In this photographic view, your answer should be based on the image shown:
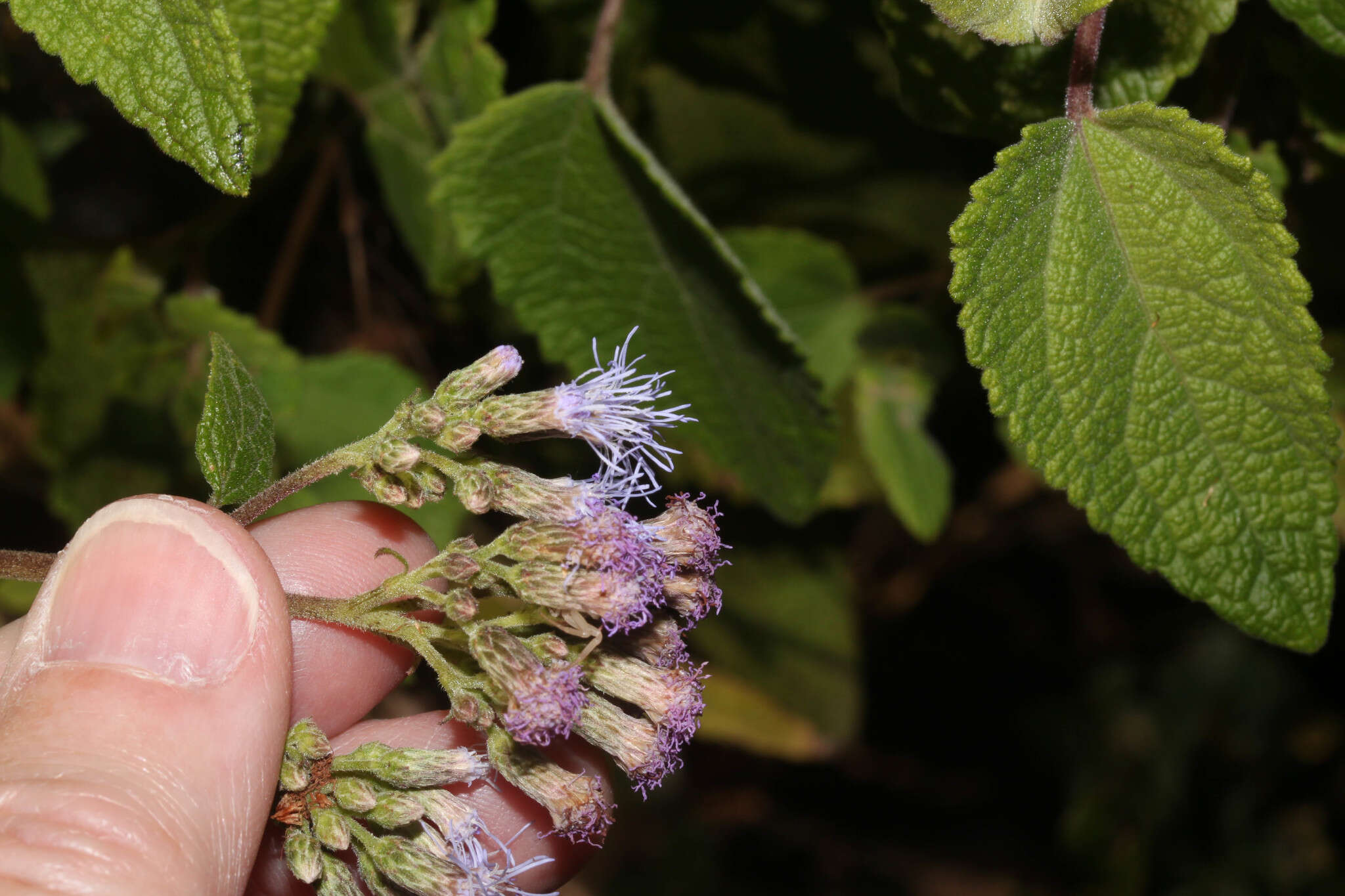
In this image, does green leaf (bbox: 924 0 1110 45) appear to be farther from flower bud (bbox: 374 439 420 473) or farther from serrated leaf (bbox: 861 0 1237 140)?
flower bud (bbox: 374 439 420 473)

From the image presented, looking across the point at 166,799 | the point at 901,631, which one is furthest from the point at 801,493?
the point at 901,631

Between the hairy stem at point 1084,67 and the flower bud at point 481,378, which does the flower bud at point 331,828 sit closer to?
the flower bud at point 481,378

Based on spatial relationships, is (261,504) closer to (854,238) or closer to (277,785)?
(277,785)

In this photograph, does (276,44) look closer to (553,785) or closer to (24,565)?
(24,565)

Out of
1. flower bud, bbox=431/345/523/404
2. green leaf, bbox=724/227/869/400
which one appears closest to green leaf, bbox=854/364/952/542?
green leaf, bbox=724/227/869/400

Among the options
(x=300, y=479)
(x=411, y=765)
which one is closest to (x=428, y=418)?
(x=300, y=479)

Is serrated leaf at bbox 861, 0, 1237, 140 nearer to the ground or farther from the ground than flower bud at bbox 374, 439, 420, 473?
farther from the ground
